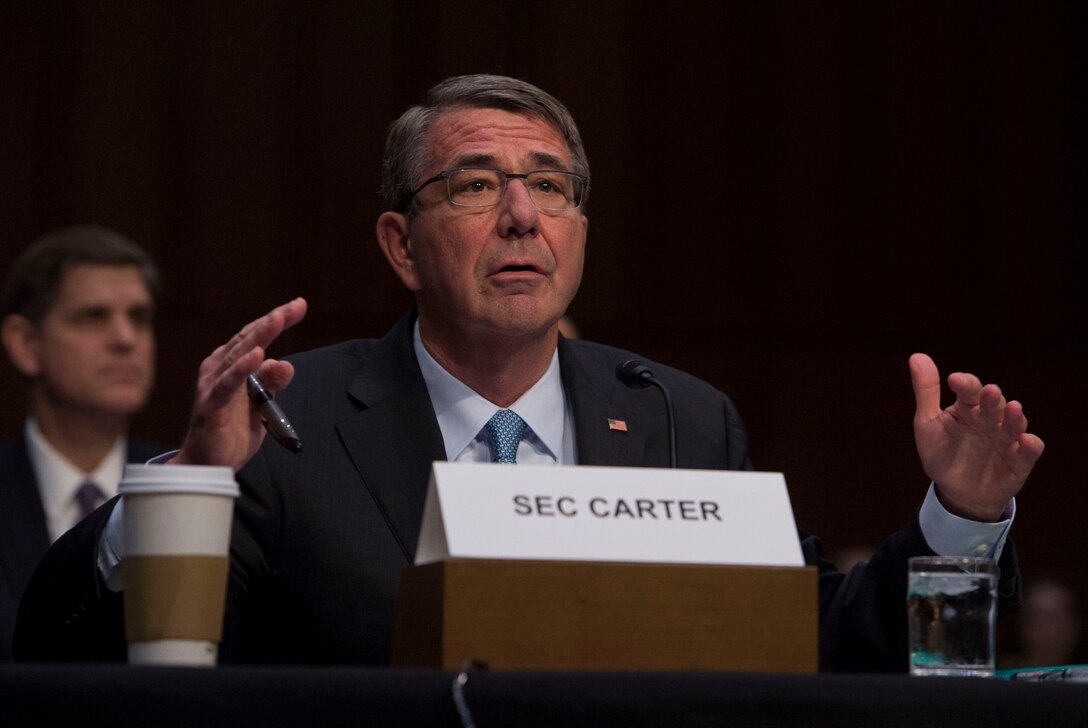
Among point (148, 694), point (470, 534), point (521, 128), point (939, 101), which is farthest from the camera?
point (939, 101)

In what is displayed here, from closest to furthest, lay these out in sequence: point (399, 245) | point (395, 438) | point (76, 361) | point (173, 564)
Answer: point (173, 564)
point (395, 438)
point (399, 245)
point (76, 361)

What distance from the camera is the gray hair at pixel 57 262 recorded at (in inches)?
181

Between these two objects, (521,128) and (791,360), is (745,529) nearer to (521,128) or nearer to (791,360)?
(521,128)

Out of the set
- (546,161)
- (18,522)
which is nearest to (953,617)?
(546,161)

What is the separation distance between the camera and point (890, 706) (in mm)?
1310

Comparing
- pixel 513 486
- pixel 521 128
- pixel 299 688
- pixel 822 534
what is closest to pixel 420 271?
pixel 521 128

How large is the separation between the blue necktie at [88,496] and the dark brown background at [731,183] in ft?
4.33

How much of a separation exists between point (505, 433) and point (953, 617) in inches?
38.2

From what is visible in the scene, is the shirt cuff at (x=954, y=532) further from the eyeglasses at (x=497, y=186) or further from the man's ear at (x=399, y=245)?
the man's ear at (x=399, y=245)

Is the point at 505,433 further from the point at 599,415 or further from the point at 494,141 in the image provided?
the point at 494,141

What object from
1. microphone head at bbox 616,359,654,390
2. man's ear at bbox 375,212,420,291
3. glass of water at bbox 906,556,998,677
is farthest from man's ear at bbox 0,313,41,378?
glass of water at bbox 906,556,998,677

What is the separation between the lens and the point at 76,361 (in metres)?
4.54

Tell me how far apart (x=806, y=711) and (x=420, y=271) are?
1.43 m

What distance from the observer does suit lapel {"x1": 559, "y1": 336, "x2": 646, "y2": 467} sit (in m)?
2.40
